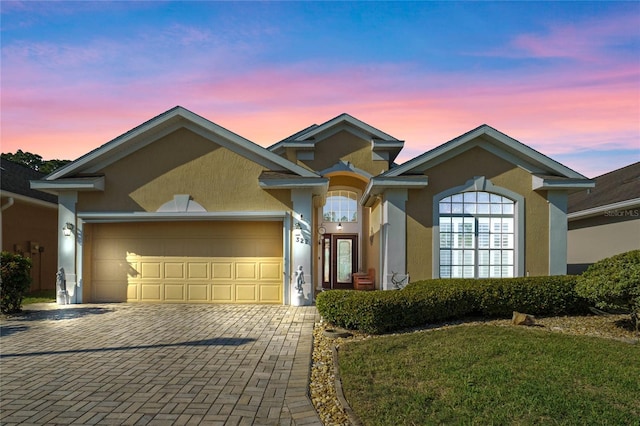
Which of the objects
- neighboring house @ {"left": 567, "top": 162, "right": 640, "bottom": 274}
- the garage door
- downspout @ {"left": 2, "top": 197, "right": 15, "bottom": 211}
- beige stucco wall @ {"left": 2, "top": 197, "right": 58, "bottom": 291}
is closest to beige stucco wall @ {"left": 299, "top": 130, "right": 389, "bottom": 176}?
the garage door

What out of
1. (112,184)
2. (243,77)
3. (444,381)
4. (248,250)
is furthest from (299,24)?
(444,381)

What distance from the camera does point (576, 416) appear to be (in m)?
4.71

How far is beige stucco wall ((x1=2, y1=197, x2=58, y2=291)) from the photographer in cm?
1628

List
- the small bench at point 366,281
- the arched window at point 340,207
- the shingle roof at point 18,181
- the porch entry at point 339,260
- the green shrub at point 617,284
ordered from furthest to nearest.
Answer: the arched window at point 340,207 → the porch entry at point 339,260 → the shingle roof at point 18,181 → the small bench at point 366,281 → the green shrub at point 617,284

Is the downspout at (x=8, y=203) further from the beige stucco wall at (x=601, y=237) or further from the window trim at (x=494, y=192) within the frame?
the beige stucco wall at (x=601, y=237)

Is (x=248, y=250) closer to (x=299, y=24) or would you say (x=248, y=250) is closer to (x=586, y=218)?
(x=299, y=24)

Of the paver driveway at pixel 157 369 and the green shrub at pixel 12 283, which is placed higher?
the green shrub at pixel 12 283

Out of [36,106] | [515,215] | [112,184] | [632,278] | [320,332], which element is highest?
[36,106]

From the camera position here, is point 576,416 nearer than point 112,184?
Yes

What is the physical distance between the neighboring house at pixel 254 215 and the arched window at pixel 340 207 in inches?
257

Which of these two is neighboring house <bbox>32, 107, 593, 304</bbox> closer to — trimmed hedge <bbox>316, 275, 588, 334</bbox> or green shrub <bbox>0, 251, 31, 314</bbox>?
green shrub <bbox>0, 251, 31, 314</bbox>

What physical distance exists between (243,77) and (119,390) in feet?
33.7

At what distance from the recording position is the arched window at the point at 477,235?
12945 mm

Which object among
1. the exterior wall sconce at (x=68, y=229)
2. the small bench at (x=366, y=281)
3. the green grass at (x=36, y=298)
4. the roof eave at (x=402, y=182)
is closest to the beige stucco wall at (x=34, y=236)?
the green grass at (x=36, y=298)
